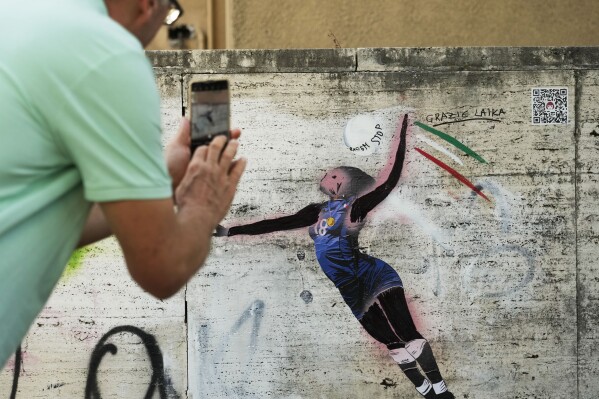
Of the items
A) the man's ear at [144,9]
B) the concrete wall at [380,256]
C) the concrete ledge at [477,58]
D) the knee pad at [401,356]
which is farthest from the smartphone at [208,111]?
the knee pad at [401,356]

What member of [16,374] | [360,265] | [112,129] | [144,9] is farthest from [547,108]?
[112,129]

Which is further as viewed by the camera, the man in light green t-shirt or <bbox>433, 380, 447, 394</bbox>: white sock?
<bbox>433, 380, 447, 394</bbox>: white sock

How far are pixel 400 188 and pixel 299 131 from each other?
581 mm

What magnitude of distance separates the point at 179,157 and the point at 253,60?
2613mm

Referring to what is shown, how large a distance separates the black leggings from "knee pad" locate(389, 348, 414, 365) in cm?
2

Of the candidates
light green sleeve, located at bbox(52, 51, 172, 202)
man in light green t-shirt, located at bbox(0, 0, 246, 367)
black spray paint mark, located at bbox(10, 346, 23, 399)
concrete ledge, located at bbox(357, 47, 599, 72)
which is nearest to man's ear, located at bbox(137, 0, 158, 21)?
man in light green t-shirt, located at bbox(0, 0, 246, 367)

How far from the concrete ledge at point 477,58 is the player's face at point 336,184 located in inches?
21.2

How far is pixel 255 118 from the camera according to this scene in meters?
4.58

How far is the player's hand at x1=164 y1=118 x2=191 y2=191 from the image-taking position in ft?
6.66

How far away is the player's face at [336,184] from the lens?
4.58 m

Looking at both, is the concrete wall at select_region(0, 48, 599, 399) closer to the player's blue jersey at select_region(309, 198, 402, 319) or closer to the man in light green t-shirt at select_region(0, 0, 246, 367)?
the player's blue jersey at select_region(309, 198, 402, 319)

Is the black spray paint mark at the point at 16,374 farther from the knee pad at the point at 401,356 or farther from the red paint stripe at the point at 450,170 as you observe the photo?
the red paint stripe at the point at 450,170

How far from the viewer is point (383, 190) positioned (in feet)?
15.1

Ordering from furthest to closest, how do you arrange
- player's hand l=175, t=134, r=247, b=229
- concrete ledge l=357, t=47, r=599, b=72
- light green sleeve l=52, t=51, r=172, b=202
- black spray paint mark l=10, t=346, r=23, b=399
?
concrete ledge l=357, t=47, r=599, b=72, black spray paint mark l=10, t=346, r=23, b=399, player's hand l=175, t=134, r=247, b=229, light green sleeve l=52, t=51, r=172, b=202
